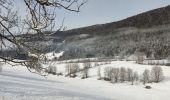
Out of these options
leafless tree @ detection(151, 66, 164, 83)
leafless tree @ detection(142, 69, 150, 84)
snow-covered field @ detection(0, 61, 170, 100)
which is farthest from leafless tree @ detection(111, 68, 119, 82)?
leafless tree @ detection(151, 66, 164, 83)

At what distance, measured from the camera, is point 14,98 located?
51.7 metres

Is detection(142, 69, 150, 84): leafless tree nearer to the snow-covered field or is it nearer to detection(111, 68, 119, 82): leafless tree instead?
the snow-covered field

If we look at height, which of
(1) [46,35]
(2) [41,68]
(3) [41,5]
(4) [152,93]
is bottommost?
(4) [152,93]

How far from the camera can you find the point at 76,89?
100375 millimetres

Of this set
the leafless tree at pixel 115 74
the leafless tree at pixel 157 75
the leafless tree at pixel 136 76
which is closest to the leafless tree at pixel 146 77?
the leafless tree at pixel 157 75

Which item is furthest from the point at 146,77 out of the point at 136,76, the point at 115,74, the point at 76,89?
the point at 76,89

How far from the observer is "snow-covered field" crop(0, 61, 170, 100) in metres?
67.1

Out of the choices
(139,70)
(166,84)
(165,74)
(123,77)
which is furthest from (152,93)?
(139,70)

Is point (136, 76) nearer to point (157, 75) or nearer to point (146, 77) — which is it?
point (146, 77)

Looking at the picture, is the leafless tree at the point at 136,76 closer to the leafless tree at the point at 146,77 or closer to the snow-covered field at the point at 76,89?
the leafless tree at the point at 146,77

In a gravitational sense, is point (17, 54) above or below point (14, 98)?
above

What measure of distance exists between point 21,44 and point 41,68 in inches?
22.8

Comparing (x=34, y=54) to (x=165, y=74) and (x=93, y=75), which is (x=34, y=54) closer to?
(x=165, y=74)

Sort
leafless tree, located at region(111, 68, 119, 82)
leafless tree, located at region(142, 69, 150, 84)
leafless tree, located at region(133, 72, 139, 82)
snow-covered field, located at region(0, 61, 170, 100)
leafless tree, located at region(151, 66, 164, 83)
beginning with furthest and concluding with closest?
1. leafless tree, located at region(111, 68, 119, 82)
2. leafless tree, located at region(133, 72, 139, 82)
3. leafless tree, located at region(151, 66, 164, 83)
4. leafless tree, located at region(142, 69, 150, 84)
5. snow-covered field, located at region(0, 61, 170, 100)
